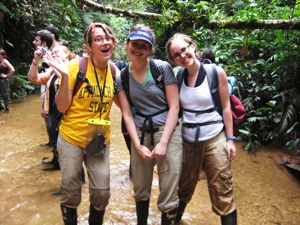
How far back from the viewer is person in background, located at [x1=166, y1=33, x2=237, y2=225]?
8.34ft

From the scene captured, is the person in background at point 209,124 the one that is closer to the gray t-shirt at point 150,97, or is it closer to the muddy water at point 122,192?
the gray t-shirt at point 150,97

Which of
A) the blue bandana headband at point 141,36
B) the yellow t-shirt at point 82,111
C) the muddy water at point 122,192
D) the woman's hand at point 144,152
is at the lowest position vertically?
the muddy water at point 122,192

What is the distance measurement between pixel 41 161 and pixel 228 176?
11.8 ft

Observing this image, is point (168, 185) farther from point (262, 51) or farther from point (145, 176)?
point (262, 51)

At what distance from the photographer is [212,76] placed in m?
2.57

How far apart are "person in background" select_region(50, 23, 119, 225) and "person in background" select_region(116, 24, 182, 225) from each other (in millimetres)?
202

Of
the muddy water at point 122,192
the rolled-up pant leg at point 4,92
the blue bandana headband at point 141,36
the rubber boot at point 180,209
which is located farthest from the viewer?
the rolled-up pant leg at point 4,92

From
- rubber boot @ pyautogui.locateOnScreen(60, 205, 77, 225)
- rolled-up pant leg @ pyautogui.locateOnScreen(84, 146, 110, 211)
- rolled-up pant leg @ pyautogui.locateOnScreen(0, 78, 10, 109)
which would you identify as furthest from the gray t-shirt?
rolled-up pant leg @ pyautogui.locateOnScreen(0, 78, 10, 109)

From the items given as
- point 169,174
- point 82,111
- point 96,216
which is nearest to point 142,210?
point 96,216

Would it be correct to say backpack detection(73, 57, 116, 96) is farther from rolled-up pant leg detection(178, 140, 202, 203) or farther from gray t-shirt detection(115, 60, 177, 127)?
rolled-up pant leg detection(178, 140, 202, 203)

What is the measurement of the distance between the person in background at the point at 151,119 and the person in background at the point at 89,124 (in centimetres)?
20

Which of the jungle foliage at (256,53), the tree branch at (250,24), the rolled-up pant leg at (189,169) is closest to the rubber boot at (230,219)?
the rolled-up pant leg at (189,169)

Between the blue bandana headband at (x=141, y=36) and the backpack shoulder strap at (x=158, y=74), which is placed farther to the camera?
the backpack shoulder strap at (x=158, y=74)

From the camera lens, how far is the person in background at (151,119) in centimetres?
245
